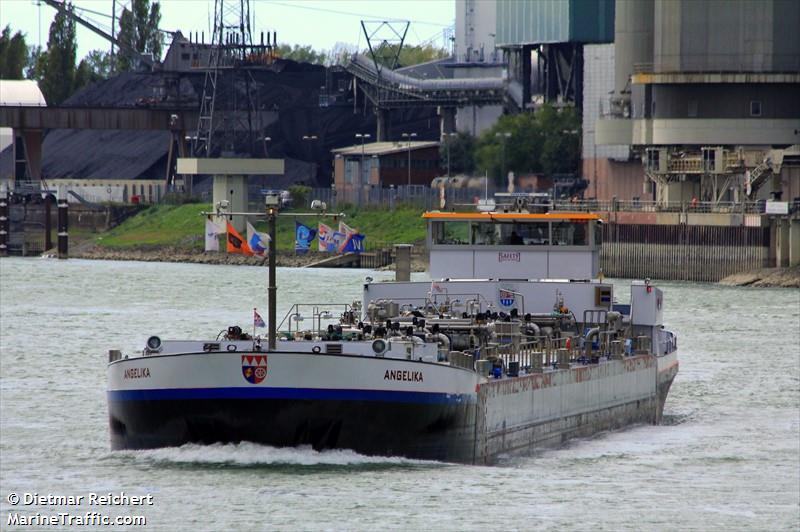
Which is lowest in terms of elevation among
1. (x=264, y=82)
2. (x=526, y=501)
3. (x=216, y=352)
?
(x=526, y=501)

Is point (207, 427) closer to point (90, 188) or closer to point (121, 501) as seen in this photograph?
point (121, 501)

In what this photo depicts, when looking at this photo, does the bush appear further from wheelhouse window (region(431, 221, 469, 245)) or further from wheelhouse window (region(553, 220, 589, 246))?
wheelhouse window (region(553, 220, 589, 246))

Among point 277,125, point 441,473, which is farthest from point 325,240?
point 277,125

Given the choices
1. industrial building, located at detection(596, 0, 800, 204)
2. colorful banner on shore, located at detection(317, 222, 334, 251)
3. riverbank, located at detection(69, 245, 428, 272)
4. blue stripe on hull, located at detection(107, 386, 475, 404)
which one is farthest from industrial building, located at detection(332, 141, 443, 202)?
blue stripe on hull, located at detection(107, 386, 475, 404)

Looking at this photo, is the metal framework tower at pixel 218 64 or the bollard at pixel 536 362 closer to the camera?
the bollard at pixel 536 362

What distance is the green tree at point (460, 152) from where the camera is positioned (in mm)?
164875

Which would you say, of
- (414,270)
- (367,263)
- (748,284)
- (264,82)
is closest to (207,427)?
(748,284)

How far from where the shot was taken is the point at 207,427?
3800 cm

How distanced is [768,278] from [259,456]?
79624 mm

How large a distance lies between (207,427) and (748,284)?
261 feet

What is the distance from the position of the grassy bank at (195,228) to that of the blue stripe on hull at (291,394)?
343 ft

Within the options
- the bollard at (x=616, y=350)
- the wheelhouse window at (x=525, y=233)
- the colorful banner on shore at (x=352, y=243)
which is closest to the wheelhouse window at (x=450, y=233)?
the wheelhouse window at (x=525, y=233)

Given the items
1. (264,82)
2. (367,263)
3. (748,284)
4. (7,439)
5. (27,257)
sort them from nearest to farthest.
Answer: (7,439) → (748,284) → (367,263) → (27,257) → (264,82)

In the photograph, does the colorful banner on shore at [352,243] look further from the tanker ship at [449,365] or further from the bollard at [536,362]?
the bollard at [536,362]
